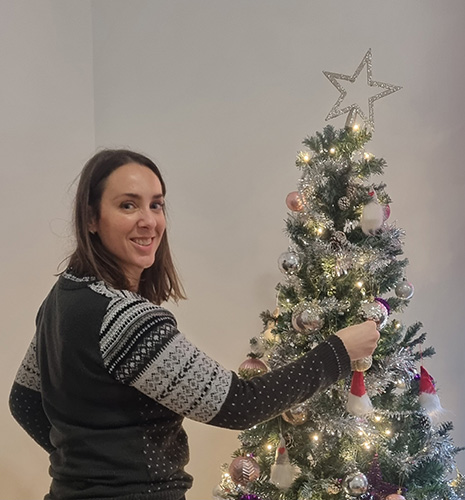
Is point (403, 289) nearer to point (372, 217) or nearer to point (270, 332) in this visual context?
point (372, 217)

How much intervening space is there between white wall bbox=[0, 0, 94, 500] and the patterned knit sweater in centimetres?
106

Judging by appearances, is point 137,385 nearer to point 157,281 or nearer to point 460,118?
point 157,281

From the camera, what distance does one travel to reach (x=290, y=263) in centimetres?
152

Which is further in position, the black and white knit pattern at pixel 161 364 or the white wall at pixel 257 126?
the white wall at pixel 257 126

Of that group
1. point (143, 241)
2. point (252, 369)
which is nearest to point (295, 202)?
point (252, 369)

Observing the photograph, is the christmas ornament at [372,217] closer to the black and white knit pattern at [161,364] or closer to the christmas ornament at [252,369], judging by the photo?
the christmas ornament at [252,369]

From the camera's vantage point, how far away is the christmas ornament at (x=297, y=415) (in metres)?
1.47

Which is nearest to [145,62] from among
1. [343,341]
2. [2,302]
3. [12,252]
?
[12,252]

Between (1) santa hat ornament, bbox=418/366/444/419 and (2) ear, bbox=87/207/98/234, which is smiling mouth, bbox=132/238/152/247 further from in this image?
(1) santa hat ornament, bbox=418/366/444/419

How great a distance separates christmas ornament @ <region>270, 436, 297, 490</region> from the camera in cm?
144

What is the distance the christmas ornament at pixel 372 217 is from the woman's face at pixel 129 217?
0.58 metres

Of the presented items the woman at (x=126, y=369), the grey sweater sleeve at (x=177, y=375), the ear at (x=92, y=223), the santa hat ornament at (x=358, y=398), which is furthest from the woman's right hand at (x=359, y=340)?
the ear at (x=92, y=223)

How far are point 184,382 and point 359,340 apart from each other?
37cm

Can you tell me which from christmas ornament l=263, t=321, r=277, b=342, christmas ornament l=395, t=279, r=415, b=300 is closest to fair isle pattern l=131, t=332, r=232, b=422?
christmas ornament l=263, t=321, r=277, b=342
